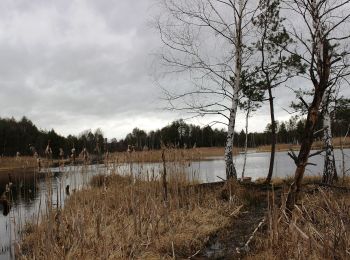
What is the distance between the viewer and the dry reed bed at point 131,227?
20.9 ft

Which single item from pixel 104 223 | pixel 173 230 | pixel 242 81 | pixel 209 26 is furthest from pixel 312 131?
pixel 242 81

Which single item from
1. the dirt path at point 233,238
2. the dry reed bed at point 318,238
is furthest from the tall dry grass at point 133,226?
the dry reed bed at point 318,238

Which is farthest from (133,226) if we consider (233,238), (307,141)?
(307,141)

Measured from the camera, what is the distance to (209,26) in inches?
550

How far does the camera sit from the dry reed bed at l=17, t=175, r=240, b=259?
Answer: 6355 mm

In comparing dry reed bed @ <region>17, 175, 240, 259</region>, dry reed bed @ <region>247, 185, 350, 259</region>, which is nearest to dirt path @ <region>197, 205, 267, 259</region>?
dry reed bed @ <region>17, 175, 240, 259</region>

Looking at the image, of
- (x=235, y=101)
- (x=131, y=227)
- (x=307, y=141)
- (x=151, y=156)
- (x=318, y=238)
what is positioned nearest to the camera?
(x=318, y=238)

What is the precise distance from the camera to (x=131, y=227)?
810cm

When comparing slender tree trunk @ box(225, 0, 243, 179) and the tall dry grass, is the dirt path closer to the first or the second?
the tall dry grass

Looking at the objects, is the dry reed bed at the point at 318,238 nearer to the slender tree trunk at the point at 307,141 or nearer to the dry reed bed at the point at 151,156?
the slender tree trunk at the point at 307,141

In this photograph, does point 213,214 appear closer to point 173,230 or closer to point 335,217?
point 173,230

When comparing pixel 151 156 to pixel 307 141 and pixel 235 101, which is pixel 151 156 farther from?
pixel 307 141

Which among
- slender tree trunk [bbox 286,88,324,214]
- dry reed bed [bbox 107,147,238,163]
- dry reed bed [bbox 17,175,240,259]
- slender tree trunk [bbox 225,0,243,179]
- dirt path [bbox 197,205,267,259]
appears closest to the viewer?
slender tree trunk [bbox 286,88,324,214]

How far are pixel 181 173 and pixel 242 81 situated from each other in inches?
192
